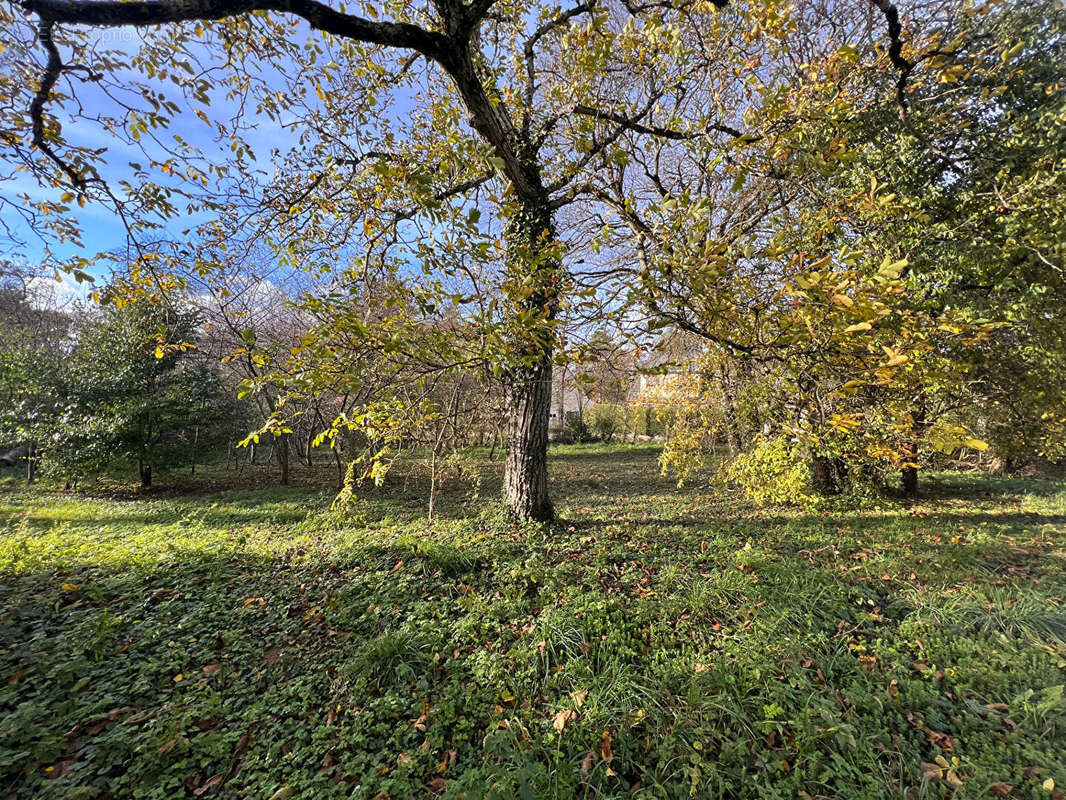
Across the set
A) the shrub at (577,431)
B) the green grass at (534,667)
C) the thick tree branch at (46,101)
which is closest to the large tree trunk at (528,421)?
the green grass at (534,667)

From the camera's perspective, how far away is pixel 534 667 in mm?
2467

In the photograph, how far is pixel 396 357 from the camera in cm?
298

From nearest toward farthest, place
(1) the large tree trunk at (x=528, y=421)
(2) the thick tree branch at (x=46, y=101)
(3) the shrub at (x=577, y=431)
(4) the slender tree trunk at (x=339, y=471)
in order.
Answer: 1. (2) the thick tree branch at (x=46, y=101)
2. (1) the large tree trunk at (x=528, y=421)
3. (4) the slender tree trunk at (x=339, y=471)
4. (3) the shrub at (x=577, y=431)

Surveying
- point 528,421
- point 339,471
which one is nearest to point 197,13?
point 528,421

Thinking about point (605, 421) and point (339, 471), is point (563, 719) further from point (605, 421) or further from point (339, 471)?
point (605, 421)

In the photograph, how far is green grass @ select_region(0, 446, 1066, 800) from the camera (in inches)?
74.4

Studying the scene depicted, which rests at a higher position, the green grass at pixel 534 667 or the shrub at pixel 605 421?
the shrub at pixel 605 421

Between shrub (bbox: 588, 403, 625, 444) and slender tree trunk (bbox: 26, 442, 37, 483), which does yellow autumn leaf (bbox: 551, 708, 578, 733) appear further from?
shrub (bbox: 588, 403, 625, 444)

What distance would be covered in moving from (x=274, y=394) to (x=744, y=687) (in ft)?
38.5

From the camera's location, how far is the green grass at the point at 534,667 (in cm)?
189

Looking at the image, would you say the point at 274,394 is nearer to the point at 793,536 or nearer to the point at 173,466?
the point at 173,466

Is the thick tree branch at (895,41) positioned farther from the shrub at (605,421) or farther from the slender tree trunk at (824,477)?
the shrub at (605,421)

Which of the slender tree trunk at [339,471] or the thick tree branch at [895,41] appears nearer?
the thick tree branch at [895,41]

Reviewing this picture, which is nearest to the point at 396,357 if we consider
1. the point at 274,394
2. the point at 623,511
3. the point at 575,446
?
the point at 623,511
